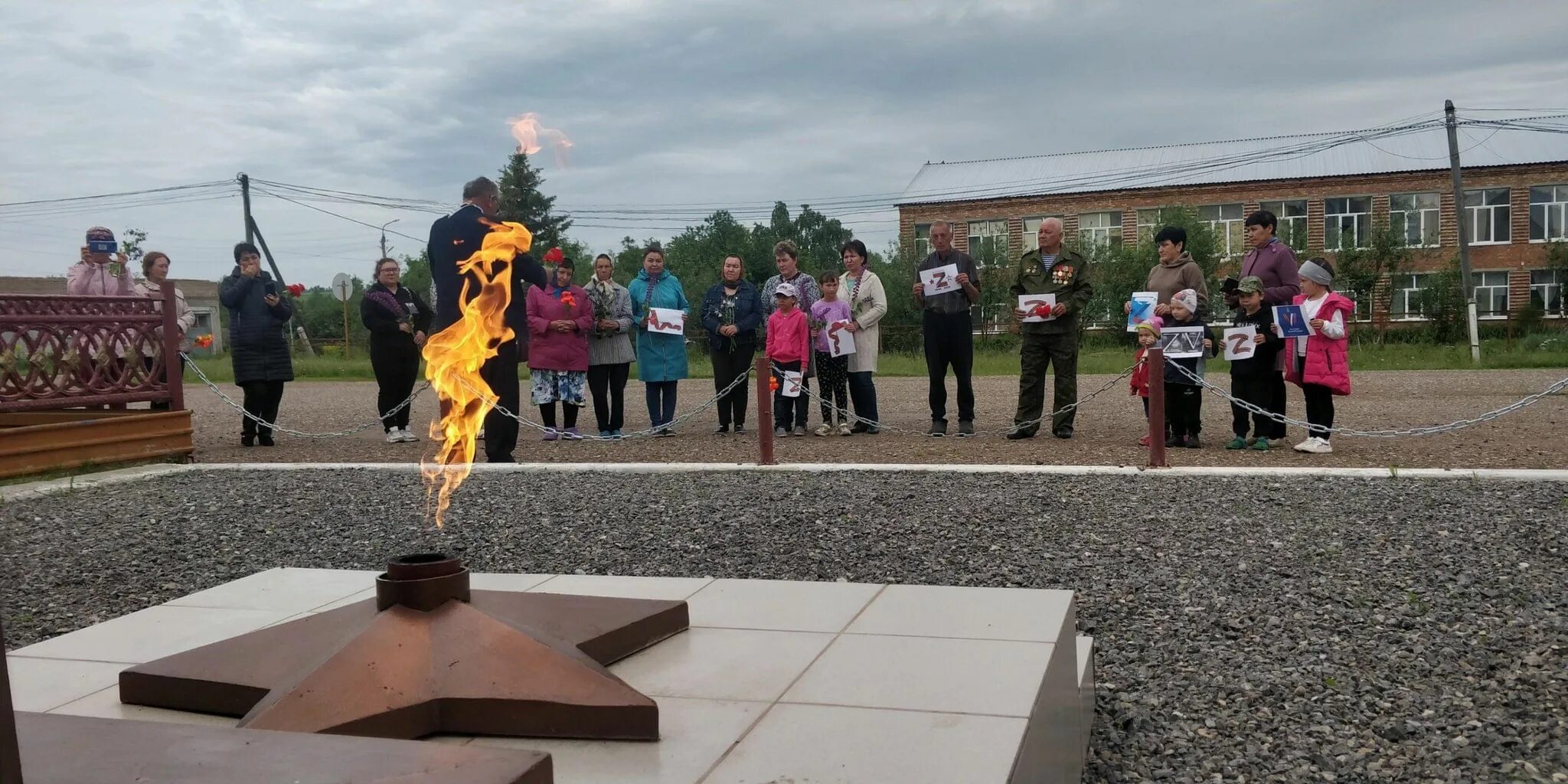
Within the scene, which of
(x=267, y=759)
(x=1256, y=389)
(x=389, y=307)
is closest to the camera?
(x=267, y=759)

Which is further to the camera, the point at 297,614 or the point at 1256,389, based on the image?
the point at 1256,389

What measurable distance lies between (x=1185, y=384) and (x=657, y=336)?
5035mm

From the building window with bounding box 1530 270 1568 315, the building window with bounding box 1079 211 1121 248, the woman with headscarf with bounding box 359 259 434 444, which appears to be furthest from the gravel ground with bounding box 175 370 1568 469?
the building window with bounding box 1079 211 1121 248

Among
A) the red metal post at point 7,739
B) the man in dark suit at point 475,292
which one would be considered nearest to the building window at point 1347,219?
the man in dark suit at point 475,292

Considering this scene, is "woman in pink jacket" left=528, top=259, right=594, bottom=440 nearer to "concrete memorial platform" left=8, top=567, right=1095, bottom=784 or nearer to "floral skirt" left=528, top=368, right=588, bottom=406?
"floral skirt" left=528, top=368, right=588, bottom=406

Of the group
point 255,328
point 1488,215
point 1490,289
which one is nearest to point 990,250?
point 1488,215

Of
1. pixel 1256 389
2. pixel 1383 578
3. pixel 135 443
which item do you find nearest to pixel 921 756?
pixel 1383 578

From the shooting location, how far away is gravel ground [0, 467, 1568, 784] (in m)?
3.21

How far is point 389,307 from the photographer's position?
34.5 feet

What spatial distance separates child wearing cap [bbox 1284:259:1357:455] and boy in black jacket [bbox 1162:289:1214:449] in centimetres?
66

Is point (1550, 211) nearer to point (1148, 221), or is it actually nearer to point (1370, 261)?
point (1370, 261)

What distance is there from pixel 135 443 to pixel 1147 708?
28.3ft

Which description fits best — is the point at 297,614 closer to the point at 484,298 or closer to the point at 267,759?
the point at 484,298

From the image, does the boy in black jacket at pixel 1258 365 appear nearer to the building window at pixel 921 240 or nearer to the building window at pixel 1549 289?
the building window at pixel 921 240
